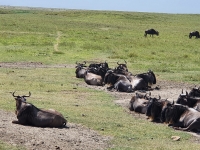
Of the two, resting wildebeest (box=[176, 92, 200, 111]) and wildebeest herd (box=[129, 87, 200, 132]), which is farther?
resting wildebeest (box=[176, 92, 200, 111])

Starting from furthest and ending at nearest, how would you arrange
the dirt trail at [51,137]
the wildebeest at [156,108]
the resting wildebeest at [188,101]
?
1. the resting wildebeest at [188,101]
2. the wildebeest at [156,108]
3. the dirt trail at [51,137]

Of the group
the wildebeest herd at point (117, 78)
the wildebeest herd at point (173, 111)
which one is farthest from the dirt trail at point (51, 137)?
the wildebeest herd at point (117, 78)

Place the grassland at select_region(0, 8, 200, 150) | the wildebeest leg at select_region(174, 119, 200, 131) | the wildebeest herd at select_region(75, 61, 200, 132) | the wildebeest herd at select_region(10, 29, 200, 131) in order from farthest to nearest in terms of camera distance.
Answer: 1. the wildebeest herd at select_region(75, 61, 200, 132)
2. the wildebeest leg at select_region(174, 119, 200, 131)
3. the grassland at select_region(0, 8, 200, 150)
4. the wildebeest herd at select_region(10, 29, 200, 131)

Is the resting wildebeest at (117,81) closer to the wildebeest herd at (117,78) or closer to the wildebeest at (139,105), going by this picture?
the wildebeest herd at (117,78)

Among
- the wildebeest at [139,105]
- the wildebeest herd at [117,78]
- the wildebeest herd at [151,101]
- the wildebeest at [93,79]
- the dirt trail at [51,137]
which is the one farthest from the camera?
the wildebeest at [93,79]

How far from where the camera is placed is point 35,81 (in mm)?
23359

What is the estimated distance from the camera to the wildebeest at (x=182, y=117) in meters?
14.2

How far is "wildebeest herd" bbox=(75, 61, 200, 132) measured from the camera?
14.8m

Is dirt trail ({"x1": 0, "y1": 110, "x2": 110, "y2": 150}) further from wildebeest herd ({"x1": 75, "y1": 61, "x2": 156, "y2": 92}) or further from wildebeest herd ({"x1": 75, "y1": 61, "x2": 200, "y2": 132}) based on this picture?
wildebeest herd ({"x1": 75, "y1": 61, "x2": 156, "y2": 92})

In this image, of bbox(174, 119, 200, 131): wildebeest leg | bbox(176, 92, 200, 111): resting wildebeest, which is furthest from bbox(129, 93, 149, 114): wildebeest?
bbox(174, 119, 200, 131): wildebeest leg

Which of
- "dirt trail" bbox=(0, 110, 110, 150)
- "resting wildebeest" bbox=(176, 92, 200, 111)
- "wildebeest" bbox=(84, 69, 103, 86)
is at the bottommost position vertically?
"dirt trail" bbox=(0, 110, 110, 150)

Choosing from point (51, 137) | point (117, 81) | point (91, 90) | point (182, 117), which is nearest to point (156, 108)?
point (182, 117)

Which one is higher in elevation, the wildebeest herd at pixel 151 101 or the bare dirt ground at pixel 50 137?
the wildebeest herd at pixel 151 101

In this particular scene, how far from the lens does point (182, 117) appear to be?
14.9 m
